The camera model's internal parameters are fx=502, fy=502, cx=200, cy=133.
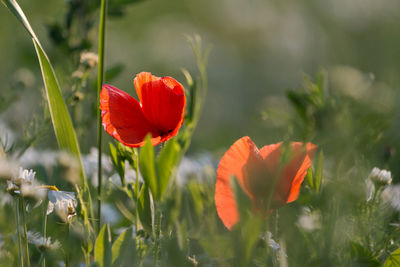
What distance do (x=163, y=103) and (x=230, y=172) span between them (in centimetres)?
11

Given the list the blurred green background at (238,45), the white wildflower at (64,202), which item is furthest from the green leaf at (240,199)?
the blurred green background at (238,45)

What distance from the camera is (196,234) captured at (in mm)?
557

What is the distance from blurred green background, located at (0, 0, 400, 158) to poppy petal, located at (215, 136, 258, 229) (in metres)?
0.72

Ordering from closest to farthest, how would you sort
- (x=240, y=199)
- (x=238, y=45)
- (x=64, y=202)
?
(x=240, y=199) < (x=64, y=202) < (x=238, y=45)

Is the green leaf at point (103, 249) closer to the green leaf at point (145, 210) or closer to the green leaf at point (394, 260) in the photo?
the green leaf at point (145, 210)

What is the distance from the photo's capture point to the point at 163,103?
503 mm

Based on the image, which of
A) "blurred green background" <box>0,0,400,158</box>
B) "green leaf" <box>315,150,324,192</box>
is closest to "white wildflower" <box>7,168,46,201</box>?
"green leaf" <box>315,150,324,192</box>

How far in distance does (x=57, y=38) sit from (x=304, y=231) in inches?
22.7

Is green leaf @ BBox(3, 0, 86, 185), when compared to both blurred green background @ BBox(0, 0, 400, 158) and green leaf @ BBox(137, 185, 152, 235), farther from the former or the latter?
blurred green background @ BBox(0, 0, 400, 158)

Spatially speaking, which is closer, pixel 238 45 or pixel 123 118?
pixel 123 118

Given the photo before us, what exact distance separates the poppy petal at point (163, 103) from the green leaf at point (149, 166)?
0.22 ft

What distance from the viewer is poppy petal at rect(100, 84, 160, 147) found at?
492 millimetres

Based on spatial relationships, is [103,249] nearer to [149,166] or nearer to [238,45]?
[149,166]

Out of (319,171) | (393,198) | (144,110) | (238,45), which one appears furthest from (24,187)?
(238,45)
